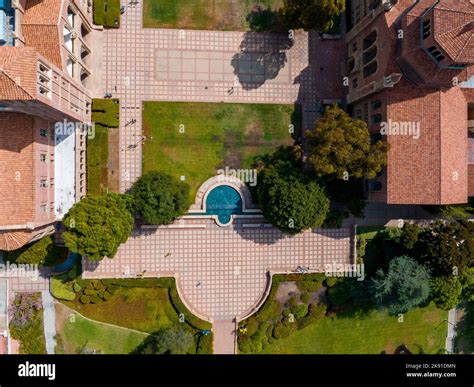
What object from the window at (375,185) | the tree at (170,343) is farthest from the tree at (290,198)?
the tree at (170,343)

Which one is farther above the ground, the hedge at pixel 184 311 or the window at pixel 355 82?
the window at pixel 355 82

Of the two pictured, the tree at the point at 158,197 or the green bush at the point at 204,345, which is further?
the green bush at the point at 204,345

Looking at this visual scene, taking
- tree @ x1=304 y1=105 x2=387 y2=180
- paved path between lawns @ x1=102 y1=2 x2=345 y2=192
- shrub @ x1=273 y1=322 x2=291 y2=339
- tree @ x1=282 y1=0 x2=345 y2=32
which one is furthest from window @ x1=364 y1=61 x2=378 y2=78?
shrub @ x1=273 y1=322 x2=291 y2=339

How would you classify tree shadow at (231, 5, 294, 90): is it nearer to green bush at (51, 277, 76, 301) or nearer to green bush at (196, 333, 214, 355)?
green bush at (196, 333, 214, 355)

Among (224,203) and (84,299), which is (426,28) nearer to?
(224,203)

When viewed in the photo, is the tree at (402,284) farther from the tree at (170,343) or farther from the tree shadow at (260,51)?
the tree shadow at (260,51)

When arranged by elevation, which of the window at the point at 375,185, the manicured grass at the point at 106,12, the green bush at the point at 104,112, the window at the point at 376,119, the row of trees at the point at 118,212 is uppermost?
the manicured grass at the point at 106,12
